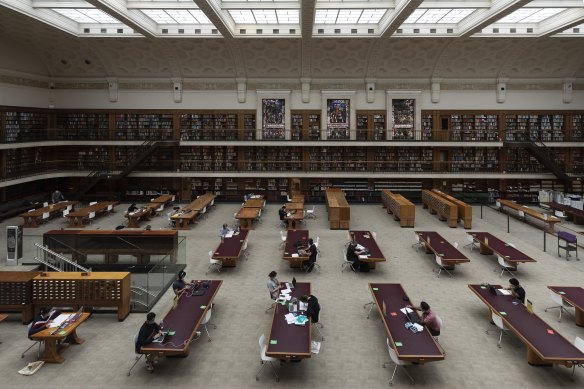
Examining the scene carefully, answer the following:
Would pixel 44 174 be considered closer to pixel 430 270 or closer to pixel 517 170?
pixel 430 270

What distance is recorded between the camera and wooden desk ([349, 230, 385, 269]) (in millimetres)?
10515

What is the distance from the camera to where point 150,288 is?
364 inches

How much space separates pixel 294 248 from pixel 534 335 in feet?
21.0

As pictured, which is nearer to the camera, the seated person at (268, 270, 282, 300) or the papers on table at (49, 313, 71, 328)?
the papers on table at (49, 313, 71, 328)

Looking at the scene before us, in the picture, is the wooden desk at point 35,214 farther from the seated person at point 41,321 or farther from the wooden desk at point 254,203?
the seated person at point 41,321

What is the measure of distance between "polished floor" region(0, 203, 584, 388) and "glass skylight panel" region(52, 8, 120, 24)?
961cm

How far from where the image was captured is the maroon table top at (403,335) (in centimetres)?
582

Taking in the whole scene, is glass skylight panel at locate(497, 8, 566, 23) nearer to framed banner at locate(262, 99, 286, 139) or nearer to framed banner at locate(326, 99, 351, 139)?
framed banner at locate(326, 99, 351, 139)

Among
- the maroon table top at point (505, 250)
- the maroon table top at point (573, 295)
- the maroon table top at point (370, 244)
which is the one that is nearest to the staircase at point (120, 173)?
the maroon table top at point (370, 244)

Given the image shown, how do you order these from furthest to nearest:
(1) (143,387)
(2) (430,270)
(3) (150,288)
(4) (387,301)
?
(2) (430,270) < (3) (150,288) < (4) (387,301) < (1) (143,387)

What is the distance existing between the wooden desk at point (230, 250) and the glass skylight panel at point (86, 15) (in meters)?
10.9

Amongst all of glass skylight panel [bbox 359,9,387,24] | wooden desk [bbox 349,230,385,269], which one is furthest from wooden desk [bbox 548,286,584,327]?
glass skylight panel [bbox 359,9,387,24]

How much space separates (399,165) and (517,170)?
6309mm

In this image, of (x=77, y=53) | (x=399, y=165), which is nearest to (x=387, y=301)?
(x=399, y=165)
